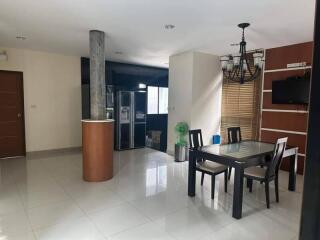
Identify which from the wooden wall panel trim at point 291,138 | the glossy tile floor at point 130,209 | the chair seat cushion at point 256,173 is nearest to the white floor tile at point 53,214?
the glossy tile floor at point 130,209

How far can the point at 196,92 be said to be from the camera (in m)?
5.24

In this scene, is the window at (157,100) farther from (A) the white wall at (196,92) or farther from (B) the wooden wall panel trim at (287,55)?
(B) the wooden wall panel trim at (287,55)

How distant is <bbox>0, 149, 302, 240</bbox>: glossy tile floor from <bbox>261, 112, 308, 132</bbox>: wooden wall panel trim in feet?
3.19

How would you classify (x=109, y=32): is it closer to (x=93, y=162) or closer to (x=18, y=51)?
(x=93, y=162)

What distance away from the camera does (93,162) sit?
3.76m

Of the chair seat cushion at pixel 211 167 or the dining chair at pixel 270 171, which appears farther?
the chair seat cushion at pixel 211 167

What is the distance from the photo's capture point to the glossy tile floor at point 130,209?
2.38 metres

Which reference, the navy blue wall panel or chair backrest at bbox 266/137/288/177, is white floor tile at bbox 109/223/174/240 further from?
the navy blue wall panel

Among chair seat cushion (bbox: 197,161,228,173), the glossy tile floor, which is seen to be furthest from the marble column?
chair seat cushion (bbox: 197,161,228,173)

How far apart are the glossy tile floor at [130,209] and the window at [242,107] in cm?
130

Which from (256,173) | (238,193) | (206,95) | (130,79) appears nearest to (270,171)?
(256,173)

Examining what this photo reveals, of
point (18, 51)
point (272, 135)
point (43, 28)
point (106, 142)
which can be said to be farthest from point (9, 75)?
point (272, 135)

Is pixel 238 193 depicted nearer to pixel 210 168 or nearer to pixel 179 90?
pixel 210 168

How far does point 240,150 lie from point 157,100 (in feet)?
15.5
